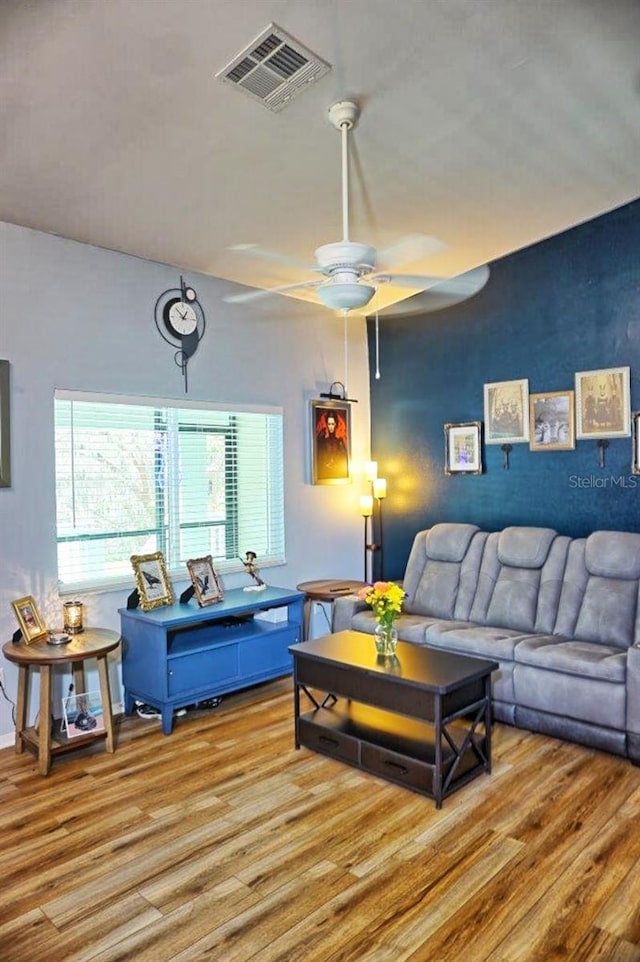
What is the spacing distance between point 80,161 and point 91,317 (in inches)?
39.7

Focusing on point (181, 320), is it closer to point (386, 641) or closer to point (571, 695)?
point (386, 641)

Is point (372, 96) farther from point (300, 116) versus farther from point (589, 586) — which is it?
point (589, 586)

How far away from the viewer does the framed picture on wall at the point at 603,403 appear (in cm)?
404

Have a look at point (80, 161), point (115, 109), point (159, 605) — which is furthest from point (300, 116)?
point (159, 605)

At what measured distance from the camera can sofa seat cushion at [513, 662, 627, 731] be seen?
3.15m

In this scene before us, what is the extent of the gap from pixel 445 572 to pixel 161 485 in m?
2.06

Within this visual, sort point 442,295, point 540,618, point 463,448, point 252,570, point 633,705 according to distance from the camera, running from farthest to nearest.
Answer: point 442,295
point 463,448
point 252,570
point 540,618
point 633,705

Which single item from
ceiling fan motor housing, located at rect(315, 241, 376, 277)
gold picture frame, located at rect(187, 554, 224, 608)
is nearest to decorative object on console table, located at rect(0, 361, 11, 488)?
gold picture frame, located at rect(187, 554, 224, 608)

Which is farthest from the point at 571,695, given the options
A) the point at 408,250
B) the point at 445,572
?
the point at 408,250

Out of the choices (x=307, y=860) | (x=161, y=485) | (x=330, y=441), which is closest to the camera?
(x=307, y=860)

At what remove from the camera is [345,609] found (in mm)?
4406

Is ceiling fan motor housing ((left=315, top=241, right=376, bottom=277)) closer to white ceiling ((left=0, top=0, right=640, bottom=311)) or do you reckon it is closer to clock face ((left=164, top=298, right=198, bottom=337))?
white ceiling ((left=0, top=0, right=640, bottom=311))

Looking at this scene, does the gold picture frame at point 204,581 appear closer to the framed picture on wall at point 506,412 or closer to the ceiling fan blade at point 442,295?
the framed picture on wall at point 506,412

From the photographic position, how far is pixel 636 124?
3.09 metres
